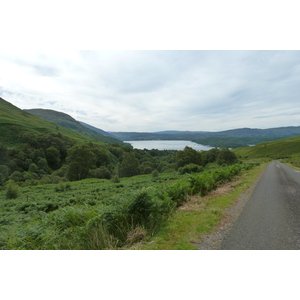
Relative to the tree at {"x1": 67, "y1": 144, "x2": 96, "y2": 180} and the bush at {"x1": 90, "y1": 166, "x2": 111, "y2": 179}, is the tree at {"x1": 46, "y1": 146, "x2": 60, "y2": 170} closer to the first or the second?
the tree at {"x1": 67, "y1": 144, "x2": 96, "y2": 180}

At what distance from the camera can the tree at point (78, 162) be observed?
187 feet

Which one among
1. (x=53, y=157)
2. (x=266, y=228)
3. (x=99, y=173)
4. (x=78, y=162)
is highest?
(x=266, y=228)

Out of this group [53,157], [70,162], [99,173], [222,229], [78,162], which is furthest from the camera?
[53,157]

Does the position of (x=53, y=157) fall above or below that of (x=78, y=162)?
below

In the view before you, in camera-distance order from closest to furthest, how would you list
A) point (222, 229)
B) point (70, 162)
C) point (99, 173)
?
point (222, 229) → point (70, 162) → point (99, 173)

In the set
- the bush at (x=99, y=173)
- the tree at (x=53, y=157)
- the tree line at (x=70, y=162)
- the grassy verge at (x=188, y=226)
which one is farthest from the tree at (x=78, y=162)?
the grassy verge at (x=188, y=226)

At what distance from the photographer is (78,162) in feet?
187

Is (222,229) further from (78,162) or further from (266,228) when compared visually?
(78,162)

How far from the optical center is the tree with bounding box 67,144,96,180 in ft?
187

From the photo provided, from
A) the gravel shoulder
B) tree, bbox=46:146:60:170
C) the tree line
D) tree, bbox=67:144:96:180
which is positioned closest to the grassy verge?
the gravel shoulder

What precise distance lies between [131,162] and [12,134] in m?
83.4

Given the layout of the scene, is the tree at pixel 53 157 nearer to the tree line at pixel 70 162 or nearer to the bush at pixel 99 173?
the tree line at pixel 70 162

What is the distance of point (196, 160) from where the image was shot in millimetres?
66438

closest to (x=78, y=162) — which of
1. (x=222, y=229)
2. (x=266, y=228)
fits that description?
(x=222, y=229)
